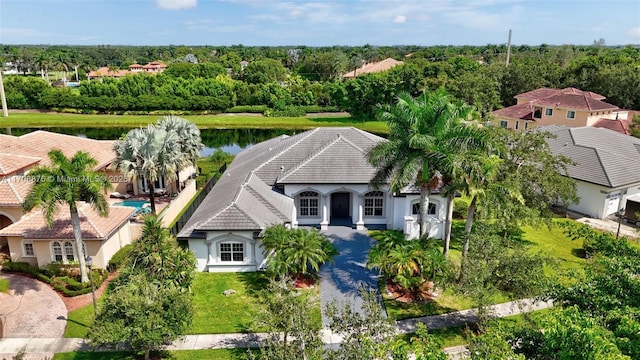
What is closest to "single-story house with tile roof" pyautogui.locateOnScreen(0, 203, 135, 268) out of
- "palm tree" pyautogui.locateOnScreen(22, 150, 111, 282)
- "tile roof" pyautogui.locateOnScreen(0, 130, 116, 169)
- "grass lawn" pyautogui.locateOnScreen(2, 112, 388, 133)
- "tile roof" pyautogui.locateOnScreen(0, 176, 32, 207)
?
"palm tree" pyautogui.locateOnScreen(22, 150, 111, 282)

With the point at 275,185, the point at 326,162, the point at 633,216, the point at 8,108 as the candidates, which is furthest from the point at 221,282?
the point at 8,108

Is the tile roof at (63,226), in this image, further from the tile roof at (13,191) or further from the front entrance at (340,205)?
the front entrance at (340,205)

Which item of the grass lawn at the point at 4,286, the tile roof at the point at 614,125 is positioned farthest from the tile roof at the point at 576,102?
the grass lawn at the point at 4,286

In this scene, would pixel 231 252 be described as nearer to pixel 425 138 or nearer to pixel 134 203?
pixel 425 138

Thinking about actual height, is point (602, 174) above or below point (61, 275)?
above

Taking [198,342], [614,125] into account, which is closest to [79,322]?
[198,342]
